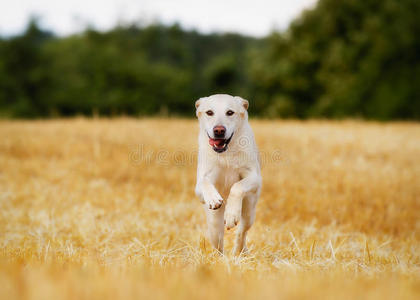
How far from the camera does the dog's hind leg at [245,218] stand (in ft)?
11.5

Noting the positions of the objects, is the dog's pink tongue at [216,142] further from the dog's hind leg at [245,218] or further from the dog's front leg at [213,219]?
the dog's hind leg at [245,218]

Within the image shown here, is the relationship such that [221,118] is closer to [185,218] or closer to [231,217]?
[231,217]

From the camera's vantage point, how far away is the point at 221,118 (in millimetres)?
3350

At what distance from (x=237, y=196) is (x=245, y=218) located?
508 millimetres

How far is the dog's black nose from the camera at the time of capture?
321cm

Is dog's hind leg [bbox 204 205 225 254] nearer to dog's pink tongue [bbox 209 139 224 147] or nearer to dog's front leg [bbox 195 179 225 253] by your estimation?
dog's front leg [bbox 195 179 225 253]

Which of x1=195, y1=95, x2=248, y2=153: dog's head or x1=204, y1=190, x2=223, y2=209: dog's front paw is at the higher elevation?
x1=195, y1=95, x2=248, y2=153: dog's head

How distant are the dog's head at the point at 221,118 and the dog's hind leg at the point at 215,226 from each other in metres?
0.63

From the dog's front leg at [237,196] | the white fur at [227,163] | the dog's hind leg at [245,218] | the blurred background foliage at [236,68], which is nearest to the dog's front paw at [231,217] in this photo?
the dog's front leg at [237,196]

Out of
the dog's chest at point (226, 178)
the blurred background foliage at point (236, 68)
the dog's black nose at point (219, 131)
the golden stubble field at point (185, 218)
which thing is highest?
the blurred background foliage at point (236, 68)

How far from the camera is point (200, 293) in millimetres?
1505

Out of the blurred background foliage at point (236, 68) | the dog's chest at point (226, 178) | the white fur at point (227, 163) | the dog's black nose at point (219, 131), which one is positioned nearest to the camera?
the dog's black nose at point (219, 131)

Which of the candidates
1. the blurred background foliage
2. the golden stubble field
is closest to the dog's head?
the golden stubble field

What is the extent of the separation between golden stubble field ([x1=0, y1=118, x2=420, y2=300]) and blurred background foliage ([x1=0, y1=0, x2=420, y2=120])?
6686 mm
